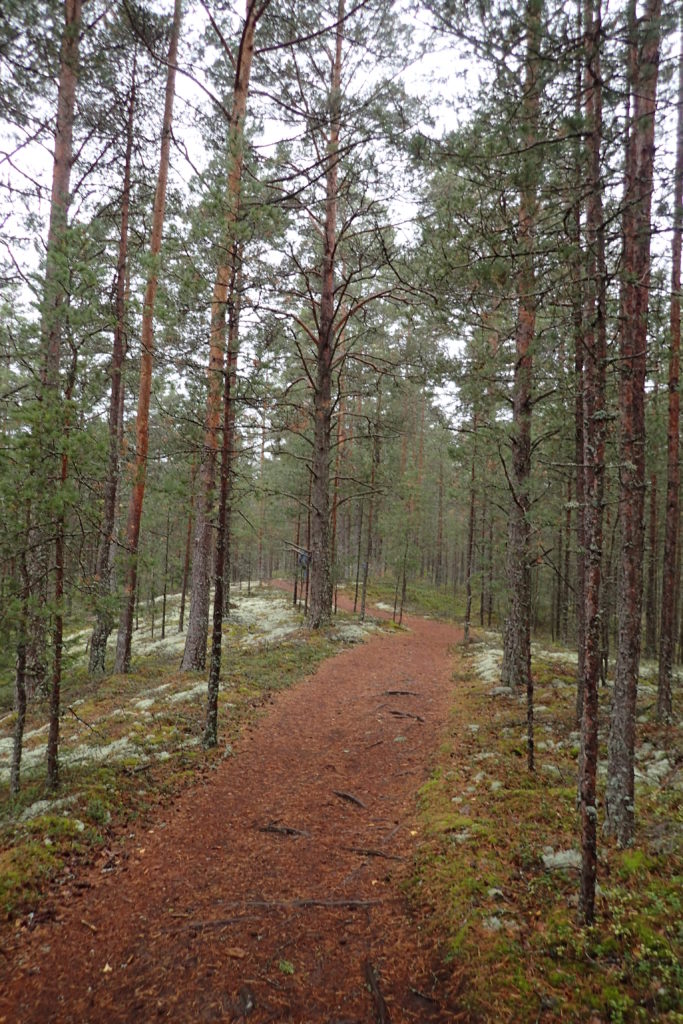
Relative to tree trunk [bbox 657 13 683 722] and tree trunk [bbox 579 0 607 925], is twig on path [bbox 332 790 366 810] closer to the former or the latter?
tree trunk [bbox 579 0 607 925]

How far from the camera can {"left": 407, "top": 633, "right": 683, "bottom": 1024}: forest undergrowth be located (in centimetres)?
348

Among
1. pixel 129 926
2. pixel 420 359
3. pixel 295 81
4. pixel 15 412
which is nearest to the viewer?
pixel 129 926

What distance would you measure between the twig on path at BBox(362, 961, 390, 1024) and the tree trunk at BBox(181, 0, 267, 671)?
20.1 ft

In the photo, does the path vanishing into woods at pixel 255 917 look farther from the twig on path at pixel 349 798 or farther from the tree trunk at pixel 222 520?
the tree trunk at pixel 222 520

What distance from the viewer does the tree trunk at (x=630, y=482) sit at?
5227 millimetres

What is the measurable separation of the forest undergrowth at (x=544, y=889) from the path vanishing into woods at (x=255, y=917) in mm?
328

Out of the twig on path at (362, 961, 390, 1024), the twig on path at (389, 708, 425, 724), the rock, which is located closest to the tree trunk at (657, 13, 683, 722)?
the twig on path at (389, 708, 425, 724)

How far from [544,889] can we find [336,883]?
81.0 inches

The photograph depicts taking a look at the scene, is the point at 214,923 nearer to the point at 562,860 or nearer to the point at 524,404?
the point at 562,860

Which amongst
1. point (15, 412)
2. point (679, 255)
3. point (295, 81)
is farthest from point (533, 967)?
point (295, 81)

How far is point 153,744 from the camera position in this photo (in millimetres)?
8062

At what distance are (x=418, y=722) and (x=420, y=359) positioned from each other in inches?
377

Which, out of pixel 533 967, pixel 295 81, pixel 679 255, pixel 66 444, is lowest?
pixel 533 967

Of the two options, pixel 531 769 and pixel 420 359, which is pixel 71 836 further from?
pixel 420 359
